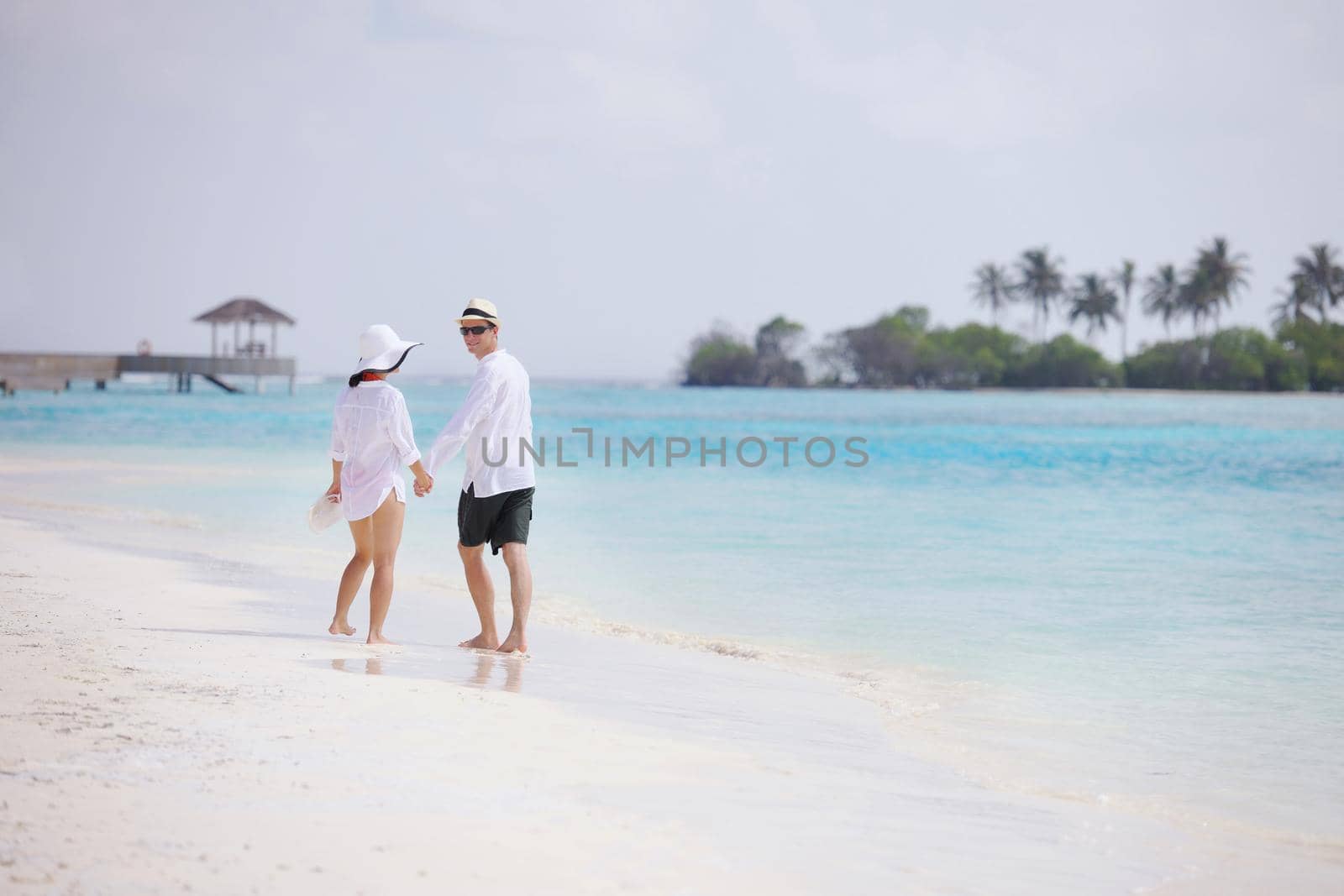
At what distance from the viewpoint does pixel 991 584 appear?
9.34 metres

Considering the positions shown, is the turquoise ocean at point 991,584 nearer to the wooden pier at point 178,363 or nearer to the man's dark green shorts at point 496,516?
the man's dark green shorts at point 496,516

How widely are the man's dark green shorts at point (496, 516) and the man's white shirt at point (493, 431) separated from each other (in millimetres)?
37

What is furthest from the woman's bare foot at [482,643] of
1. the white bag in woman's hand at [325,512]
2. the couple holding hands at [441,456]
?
the white bag in woman's hand at [325,512]

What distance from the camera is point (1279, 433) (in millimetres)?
41250

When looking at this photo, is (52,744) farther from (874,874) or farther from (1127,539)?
(1127,539)

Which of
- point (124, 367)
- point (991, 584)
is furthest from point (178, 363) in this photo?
point (991, 584)

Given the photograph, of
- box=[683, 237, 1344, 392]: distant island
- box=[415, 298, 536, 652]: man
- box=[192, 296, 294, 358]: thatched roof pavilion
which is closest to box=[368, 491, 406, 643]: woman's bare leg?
box=[415, 298, 536, 652]: man

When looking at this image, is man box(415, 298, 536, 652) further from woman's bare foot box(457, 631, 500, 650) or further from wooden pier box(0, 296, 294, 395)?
wooden pier box(0, 296, 294, 395)

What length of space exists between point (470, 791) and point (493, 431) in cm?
214

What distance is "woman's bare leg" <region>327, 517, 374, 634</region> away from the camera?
17.7 ft

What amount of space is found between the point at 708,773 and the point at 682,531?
872 cm

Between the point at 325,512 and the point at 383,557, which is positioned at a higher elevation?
the point at 325,512

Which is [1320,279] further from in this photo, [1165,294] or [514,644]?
[514,644]

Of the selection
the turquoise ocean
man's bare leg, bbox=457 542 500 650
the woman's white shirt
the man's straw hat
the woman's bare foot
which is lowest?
the turquoise ocean
